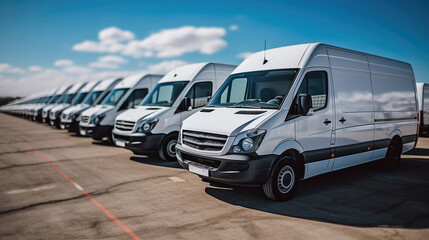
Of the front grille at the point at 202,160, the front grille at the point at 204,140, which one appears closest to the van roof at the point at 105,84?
the front grille at the point at 204,140

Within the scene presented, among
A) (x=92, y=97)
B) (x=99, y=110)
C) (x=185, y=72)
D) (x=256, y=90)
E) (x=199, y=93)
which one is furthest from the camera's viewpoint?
(x=92, y=97)

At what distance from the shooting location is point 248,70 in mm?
6055

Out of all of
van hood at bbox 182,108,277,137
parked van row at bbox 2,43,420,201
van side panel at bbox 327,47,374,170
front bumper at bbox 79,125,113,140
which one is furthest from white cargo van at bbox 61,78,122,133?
van side panel at bbox 327,47,374,170

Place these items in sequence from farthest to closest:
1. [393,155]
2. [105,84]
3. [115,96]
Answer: [105,84], [115,96], [393,155]

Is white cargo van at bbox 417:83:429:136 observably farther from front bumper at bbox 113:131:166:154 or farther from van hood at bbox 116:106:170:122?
front bumper at bbox 113:131:166:154

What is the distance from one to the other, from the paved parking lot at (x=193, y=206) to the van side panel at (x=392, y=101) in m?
0.84

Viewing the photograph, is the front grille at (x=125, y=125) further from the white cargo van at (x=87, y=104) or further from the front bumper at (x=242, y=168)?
the white cargo van at (x=87, y=104)

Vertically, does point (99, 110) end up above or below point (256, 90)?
below

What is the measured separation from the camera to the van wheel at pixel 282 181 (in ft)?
15.5

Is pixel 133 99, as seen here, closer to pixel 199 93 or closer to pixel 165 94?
pixel 165 94

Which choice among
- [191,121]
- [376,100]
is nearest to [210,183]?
[191,121]

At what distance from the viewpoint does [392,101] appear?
7.36m

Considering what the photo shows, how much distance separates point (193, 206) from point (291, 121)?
2.02m

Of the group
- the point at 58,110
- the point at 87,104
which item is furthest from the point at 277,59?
the point at 58,110
